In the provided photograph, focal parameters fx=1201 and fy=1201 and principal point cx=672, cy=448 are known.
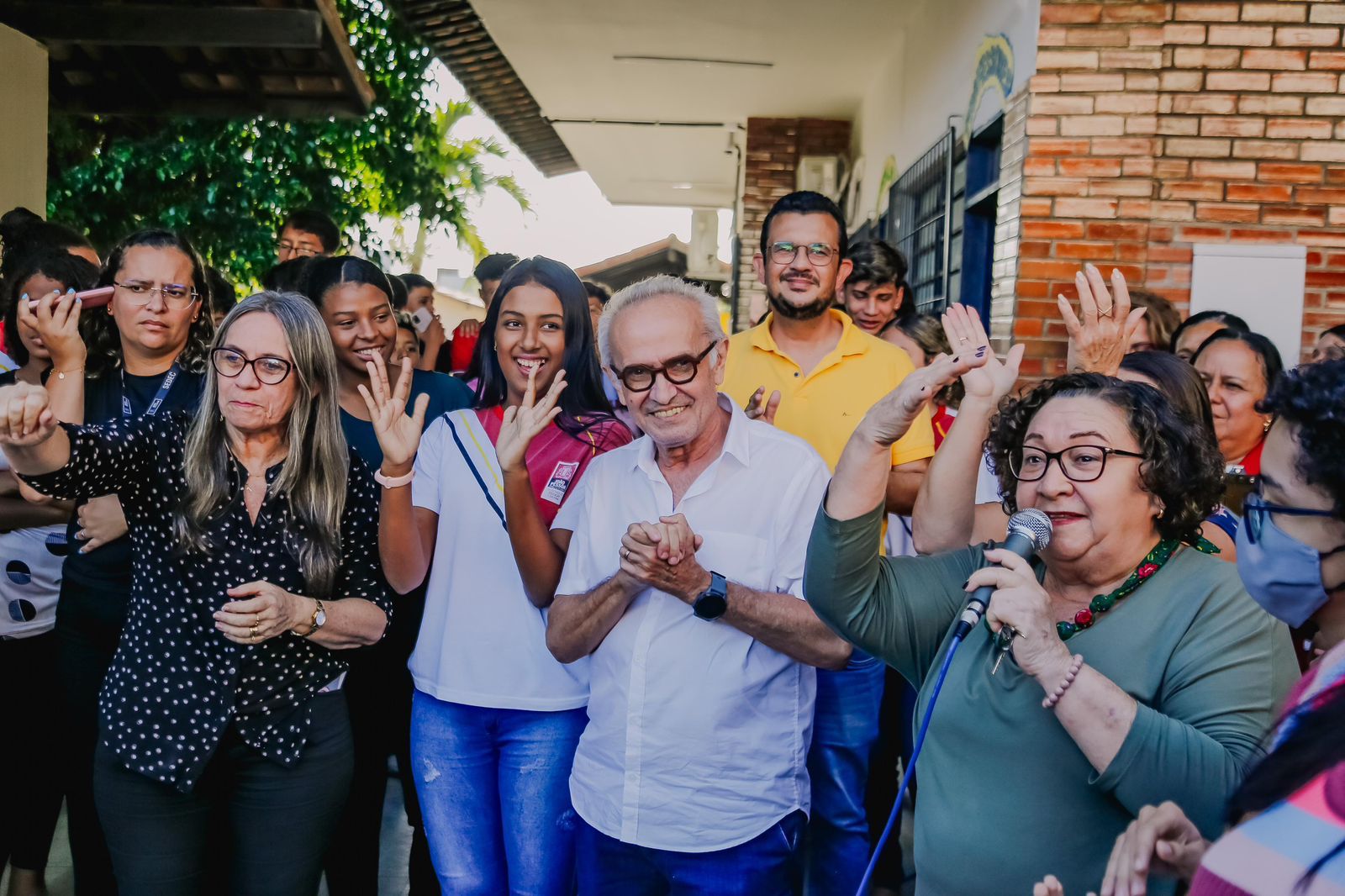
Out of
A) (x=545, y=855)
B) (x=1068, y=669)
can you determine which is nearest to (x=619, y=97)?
(x=545, y=855)

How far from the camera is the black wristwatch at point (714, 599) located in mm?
2518

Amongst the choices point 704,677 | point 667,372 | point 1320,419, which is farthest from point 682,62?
point 1320,419

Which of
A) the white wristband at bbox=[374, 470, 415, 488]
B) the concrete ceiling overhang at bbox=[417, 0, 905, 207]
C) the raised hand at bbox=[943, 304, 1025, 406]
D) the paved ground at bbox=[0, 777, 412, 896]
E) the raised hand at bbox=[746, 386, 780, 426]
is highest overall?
the concrete ceiling overhang at bbox=[417, 0, 905, 207]

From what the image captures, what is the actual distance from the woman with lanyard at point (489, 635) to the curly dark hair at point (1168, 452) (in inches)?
48.6

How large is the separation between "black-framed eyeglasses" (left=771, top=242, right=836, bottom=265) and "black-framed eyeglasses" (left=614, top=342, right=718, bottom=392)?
1265 millimetres

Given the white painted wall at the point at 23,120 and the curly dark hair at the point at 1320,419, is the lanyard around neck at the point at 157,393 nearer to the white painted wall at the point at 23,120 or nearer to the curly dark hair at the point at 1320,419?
the curly dark hair at the point at 1320,419

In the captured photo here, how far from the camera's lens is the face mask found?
1.77 meters

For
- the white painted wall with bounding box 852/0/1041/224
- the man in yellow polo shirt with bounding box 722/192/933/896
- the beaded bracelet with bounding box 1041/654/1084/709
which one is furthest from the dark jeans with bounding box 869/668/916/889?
the white painted wall with bounding box 852/0/1041/224

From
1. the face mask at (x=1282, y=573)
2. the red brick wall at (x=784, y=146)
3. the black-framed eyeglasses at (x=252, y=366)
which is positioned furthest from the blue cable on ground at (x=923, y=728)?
the red brick wall at (x=784, y=146)

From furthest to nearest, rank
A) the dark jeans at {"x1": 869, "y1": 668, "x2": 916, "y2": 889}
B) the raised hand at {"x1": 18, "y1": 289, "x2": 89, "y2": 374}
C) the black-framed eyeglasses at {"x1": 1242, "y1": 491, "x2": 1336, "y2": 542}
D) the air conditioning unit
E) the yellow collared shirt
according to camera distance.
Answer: the air conditioning unit < the dark jeans at {"x1": 869, "y1": 668, "x2": 916, "y2": 889} < the yellow collared shirt < the raised hand at {"x1": 18, "y1": 289, "x2": 89, "y2": 374} < the black-framed eyeglasses at {"x1": 1242, "y1": 491, "x2": 1336, "y2": 542}

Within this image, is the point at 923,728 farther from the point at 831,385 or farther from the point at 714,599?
the point at 831,385

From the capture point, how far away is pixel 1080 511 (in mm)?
2129

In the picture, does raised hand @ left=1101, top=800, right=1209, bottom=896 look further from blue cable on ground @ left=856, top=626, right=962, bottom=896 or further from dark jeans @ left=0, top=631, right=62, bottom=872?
dark jeans @ left=0, top=631, right=62, bottom=872

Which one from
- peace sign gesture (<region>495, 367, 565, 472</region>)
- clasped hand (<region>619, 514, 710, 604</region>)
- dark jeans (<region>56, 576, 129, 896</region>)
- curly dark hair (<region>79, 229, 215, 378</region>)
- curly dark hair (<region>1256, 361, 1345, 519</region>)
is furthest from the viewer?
curly dark hair (<region>79, 229, 215, 378</region>)
